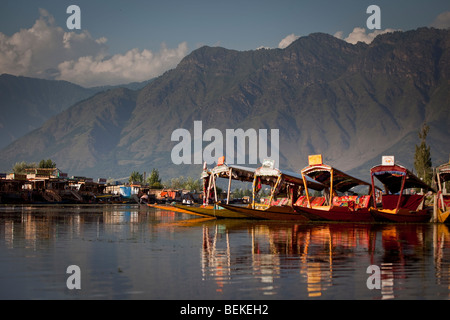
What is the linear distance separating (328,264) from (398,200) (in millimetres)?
32844

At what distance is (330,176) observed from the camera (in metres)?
57.4

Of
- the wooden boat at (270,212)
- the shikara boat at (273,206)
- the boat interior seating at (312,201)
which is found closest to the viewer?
the wooden boat at (270,212)

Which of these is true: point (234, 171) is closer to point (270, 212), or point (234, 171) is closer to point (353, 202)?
point (270, 212)

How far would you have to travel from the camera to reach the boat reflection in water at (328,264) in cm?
1667

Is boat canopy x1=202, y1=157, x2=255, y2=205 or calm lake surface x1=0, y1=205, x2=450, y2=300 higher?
boat canopy x1=202, y1=157, x2=255, y2=205

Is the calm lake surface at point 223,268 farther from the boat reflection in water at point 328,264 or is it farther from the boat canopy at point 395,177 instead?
the boat canopy at point 395,177

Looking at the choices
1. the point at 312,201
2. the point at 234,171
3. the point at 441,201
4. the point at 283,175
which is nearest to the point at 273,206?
the point at 283,175

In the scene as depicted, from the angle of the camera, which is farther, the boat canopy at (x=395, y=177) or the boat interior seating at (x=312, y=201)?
the boat interior seating at (x=312, y=201)

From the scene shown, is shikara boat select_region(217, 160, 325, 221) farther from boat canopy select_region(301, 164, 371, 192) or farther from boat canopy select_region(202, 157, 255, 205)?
boat canopy select_region(202, 157, 255, 205)

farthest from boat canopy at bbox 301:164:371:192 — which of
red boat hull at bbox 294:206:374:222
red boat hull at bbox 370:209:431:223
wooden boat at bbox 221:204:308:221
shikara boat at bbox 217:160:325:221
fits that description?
red boat hull at bbox 370:209:431:223

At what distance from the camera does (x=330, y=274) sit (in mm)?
19203

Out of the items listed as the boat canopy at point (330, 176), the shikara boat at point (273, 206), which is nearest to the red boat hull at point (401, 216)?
the boat canopy at point (330, 176)

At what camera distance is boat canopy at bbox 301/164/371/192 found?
168 feet
